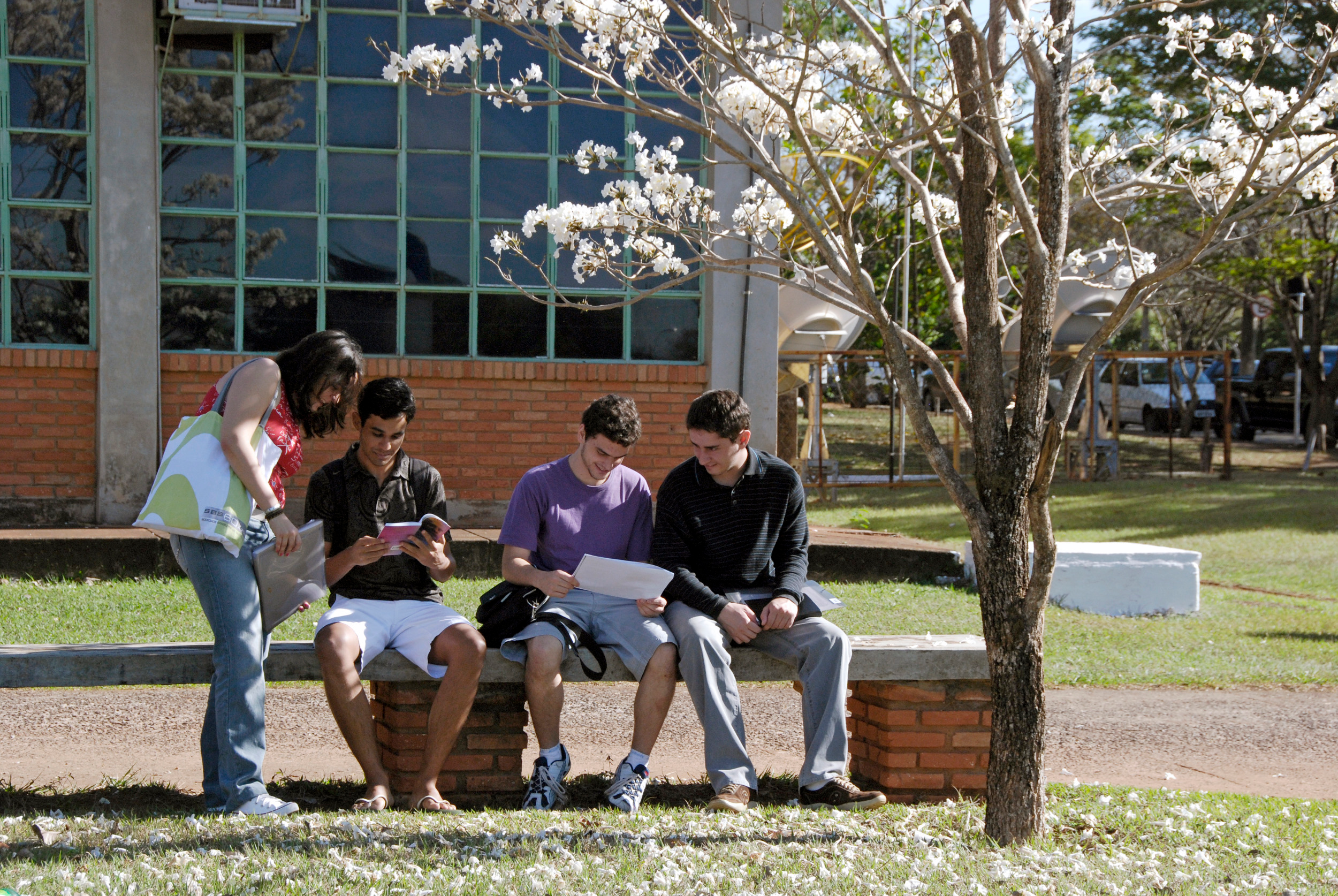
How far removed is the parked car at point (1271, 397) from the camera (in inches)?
1169

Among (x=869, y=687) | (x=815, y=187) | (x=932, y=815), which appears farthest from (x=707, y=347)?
(x=815, y=187)

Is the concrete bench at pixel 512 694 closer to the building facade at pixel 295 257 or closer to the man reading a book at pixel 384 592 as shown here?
the man reading a book at pixel 384 592

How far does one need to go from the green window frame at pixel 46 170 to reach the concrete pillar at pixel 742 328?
15.2ft

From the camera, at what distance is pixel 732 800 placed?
4.54 m

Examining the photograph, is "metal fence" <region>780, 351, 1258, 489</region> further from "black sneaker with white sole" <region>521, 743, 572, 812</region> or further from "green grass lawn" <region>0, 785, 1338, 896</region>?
"black sneaker with white sole" <region>521, 743, 572, 812</region>

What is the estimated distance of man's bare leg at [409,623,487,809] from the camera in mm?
4527

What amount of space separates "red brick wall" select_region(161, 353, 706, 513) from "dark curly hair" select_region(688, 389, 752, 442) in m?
5.03

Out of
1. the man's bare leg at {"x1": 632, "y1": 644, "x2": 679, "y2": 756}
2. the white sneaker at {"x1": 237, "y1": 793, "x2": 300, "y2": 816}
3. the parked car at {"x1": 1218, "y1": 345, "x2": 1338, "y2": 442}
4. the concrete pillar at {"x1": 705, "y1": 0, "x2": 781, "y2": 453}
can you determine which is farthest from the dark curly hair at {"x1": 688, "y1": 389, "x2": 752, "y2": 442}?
the parked car at {"x1": 1218, "y1": 345, "x2": 1338, "y2": 442}

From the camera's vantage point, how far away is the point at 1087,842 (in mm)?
4289

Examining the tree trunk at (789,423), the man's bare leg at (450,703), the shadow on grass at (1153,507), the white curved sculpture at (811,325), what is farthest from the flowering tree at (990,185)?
the tree trunk at (789,423)

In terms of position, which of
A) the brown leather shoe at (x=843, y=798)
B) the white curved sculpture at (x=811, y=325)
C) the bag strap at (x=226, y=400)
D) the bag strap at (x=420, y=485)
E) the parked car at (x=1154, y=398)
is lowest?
the brown leather shoe at (x=843, y=798)

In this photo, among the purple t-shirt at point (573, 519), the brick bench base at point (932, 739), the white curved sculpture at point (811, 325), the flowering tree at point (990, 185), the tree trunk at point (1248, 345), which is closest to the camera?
the flowering tree at point (990, 185)

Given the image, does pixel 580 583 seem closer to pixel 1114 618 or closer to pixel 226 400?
pixel 226 400

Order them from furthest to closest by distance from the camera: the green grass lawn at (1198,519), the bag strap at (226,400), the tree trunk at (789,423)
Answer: the tree trunk at (789,423), the green grass lawn at (1198,519), the bag strap at (226,400)
